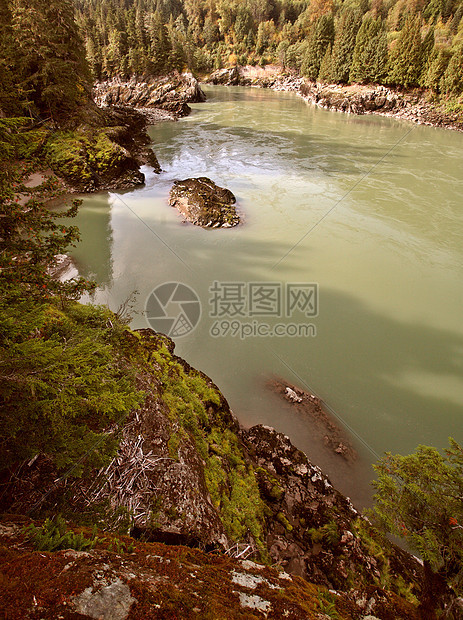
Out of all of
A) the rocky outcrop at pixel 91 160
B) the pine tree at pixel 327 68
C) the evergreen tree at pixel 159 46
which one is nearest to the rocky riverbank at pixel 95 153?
the rocky outcrop at pixel 91 160

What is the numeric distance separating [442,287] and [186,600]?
981 centimetres

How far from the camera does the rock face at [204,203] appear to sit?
11.6 meters

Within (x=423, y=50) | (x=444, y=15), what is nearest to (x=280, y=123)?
(x=423, y=50)

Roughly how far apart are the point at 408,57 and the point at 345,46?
10.5m

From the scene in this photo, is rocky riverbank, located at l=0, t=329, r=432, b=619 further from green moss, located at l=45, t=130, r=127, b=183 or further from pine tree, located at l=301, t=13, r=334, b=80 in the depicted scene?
pine tree, located at l=301, t=13, r=334, b=80

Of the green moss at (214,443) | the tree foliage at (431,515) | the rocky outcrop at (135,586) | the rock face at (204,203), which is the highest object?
the rocky outcrop at (135,586)

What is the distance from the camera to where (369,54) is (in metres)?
37.1

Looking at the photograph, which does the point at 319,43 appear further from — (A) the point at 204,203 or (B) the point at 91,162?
(A) the point at 204,203

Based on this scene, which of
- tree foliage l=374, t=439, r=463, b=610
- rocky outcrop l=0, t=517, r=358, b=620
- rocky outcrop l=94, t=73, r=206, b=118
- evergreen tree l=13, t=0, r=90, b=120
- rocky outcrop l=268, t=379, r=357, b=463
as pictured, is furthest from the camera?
rocky outcrop l=94, t=73, r=206, b=118

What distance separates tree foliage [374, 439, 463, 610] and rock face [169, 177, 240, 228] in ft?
33.4

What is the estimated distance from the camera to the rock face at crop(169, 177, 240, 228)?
37.9ft

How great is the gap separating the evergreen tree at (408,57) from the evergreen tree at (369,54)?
133 centimetres

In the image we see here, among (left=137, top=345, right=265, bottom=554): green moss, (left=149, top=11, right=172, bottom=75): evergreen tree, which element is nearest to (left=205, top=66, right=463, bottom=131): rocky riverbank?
(left=149, top=11, right=172, bottom=75): evergreen tree

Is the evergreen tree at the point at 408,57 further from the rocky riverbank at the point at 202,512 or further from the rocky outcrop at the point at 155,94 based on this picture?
the rocky riverbank at the point at 202,512
